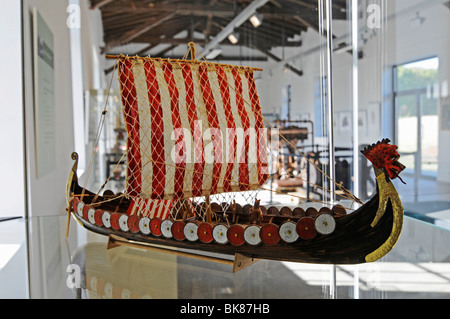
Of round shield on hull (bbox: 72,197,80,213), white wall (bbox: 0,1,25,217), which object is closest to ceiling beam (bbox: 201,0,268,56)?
white wall (bbox: 0,1,25,217)

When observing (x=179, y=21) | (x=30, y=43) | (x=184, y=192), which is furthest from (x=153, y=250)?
(x=179, y=21)

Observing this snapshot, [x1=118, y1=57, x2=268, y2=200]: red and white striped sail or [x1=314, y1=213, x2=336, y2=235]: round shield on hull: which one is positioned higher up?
[x1=118, y1=57, x2=268, y2=200]: red and white striped sail

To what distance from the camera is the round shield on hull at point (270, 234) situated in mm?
1734

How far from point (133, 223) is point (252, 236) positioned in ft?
1.89

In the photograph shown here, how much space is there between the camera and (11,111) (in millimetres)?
2617

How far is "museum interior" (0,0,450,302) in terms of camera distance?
5.45ft

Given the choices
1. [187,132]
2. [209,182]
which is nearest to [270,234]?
[209,182]

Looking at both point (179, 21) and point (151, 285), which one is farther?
point (179, 21)

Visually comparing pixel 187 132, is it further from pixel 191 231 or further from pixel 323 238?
pixel 323 238

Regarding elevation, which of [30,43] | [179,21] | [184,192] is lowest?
[184,192]

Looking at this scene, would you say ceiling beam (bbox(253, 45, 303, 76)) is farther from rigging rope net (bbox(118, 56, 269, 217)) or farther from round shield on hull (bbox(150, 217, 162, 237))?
round shield on hull (bbox(150, 217, 162, 237))
